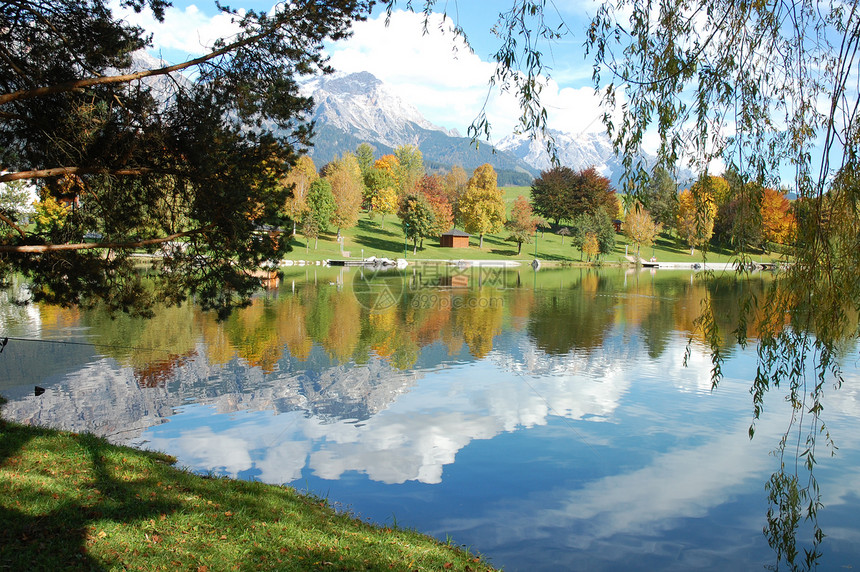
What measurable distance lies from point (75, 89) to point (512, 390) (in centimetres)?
1061

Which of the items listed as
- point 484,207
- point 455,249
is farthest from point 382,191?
point 484,207

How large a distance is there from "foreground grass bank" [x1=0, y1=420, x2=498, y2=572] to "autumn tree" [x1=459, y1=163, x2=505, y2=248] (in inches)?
2826

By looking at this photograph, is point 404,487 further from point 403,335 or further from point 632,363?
point 403,335

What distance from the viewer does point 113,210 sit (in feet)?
33.2

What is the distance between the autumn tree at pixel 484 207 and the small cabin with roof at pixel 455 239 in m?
1.13

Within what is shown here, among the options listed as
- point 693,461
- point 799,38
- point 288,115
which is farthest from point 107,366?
point 799,38

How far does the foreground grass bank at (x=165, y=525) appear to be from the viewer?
507 centimetres

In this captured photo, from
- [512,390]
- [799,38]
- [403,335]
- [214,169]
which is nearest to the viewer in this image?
[799,38]

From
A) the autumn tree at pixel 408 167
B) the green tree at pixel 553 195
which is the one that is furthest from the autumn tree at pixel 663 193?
the autumn tree at pixel 408 167

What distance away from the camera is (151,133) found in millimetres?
8938

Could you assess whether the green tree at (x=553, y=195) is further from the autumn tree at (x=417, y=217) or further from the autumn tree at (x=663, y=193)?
the autumn tree at (x=663, y=193)

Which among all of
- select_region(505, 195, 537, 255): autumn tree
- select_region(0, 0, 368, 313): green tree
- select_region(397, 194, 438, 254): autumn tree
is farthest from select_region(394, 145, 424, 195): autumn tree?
select_region(0, 0, 368, 313): green tree

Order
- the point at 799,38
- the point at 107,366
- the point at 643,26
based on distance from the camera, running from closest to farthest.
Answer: the point at 799,38, the point at 643,26, the point at 107,366

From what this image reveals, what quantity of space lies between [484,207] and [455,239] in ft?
19.4
